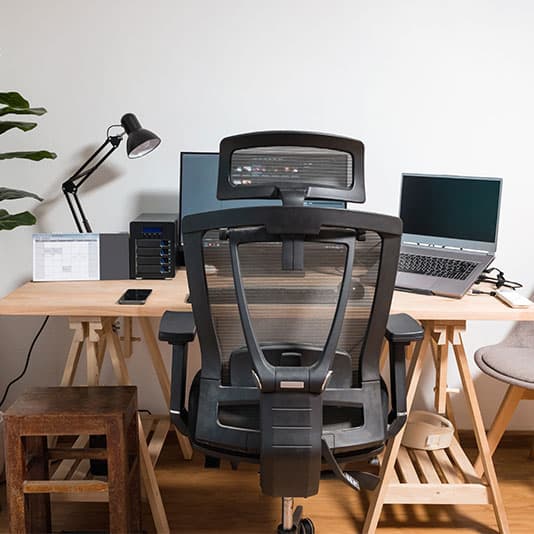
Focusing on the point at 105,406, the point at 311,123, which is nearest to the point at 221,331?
the point at 105,406

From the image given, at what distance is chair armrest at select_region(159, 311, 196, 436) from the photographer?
163 cm

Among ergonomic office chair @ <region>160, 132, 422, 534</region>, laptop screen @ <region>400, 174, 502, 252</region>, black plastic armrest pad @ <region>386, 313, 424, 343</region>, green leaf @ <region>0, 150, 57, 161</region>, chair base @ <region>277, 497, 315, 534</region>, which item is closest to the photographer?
ergonomic office chair @ <region>160, 132, 422, 534</region>

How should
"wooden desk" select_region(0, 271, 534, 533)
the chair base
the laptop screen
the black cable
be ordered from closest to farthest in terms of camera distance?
the chair base, "wooden desk" select_region(0, 271, 534, 533), the laptop screen, the black cable

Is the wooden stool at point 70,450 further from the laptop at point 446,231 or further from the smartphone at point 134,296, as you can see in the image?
the laptop at point 446,231

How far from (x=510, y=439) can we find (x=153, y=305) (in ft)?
5.67

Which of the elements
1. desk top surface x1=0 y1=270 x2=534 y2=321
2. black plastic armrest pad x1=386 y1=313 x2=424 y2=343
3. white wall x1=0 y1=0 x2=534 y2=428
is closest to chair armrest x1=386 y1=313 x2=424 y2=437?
black plastic armrest pad x1=386 y1=313 x2=424 y2=343

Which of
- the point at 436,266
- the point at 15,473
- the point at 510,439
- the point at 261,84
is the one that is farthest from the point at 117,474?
the point at 510,439

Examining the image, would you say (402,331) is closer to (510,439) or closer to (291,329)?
(291,329)

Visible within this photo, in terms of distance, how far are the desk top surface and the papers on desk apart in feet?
0.34

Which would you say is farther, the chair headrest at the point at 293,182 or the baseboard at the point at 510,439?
the baseboard at the point at 510,439

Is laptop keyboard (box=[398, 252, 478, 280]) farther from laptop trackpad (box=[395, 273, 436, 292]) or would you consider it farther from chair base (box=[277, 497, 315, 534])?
chair base (box=[277, 497, 315, 534])

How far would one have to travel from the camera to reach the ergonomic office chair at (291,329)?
4.70 feet

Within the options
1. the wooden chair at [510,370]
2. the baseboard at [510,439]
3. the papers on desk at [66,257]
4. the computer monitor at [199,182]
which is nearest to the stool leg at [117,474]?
the papers on desk at [66,257]

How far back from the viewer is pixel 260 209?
1368mm
